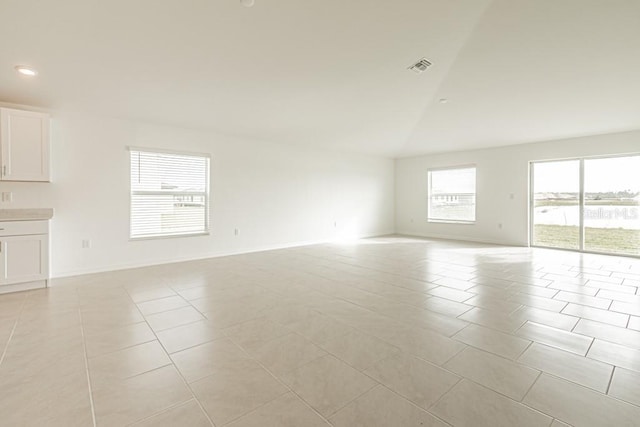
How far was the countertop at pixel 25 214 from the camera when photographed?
3.44 meters

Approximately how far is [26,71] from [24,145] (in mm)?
1053

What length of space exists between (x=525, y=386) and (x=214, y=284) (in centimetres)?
332

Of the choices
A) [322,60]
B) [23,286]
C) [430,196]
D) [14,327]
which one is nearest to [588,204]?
[430,196]

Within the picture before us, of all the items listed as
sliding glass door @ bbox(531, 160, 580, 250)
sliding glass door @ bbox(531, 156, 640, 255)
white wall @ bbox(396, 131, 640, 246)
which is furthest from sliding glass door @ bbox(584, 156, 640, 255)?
white wall @ bbox(396, 131, 640, 246)

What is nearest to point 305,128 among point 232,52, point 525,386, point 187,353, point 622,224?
point 232,52

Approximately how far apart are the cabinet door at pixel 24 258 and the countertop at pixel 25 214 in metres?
0.22

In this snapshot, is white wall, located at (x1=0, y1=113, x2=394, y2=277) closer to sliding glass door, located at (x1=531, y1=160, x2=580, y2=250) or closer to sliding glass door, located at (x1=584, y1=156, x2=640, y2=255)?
sliding glass door, located at (x1=531, y1=160, x2=580, y2=250)

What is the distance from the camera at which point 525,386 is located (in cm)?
173

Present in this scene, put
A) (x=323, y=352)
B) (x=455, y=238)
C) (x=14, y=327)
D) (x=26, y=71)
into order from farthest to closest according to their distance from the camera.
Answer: (x=455, y=238) < (x=26, y=71) < (x=14, y=327) < (x=323, y=352)

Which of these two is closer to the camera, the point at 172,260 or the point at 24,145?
the point at 24,145

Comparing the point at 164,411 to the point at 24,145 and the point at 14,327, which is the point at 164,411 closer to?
the point at 14,327

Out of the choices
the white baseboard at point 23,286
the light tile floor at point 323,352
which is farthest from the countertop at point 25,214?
the light tile floor at point 323,352

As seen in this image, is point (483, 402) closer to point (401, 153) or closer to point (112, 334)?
point (112, 334)

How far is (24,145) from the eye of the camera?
3.79m
